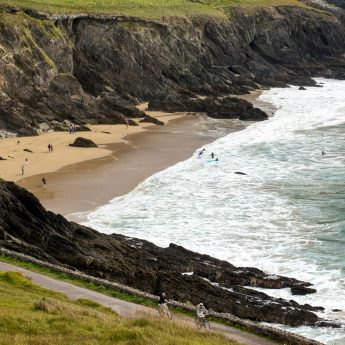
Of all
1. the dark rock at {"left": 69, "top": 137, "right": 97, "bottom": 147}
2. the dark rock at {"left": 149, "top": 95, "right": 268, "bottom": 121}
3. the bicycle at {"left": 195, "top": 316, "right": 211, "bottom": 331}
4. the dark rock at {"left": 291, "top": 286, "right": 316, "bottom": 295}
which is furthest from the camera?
the dark rock at {"left": 149, "top": 95, "right": 268, "bottom": 121}

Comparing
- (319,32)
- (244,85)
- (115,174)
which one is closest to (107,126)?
(115,174)

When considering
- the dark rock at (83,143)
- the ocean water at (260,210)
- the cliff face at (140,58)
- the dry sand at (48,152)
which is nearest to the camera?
the ocean water at (260,210)

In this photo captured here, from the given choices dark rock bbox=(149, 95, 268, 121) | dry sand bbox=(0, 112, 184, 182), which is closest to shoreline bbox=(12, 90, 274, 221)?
dry sand bbox=(0, 112, 184, 182)

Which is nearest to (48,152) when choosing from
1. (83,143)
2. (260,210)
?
(83,143)

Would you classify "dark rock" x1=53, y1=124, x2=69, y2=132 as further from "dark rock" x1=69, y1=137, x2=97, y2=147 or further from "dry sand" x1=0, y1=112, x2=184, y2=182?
"dark rock" x1=69, y1=137, x2=97, y2=147

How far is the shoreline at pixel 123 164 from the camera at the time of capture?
4378cm

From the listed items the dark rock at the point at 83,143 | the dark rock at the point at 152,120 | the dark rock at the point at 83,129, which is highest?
the dark rock at the point at 152,120

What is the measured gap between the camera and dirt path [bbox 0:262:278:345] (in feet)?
66.6

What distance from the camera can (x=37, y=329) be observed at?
16.1 meters

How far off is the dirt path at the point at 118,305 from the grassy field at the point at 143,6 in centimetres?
5305

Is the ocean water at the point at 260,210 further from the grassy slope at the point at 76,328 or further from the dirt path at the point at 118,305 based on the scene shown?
the grassy slope at the point at 76,328

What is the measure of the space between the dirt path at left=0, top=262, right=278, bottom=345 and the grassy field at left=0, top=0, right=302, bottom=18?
5305 centimetres

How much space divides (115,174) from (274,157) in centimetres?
1374

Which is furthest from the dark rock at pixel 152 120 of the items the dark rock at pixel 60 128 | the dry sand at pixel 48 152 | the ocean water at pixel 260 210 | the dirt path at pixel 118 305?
the dirt path at pixel 118 305
